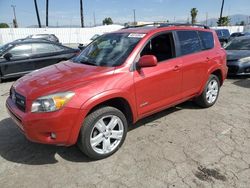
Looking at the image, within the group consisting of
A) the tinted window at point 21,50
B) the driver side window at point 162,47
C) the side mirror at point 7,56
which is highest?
the driver side window at point 162,47

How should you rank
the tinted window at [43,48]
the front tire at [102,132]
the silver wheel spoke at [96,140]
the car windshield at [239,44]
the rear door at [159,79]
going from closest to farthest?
the front tire at [102,132] → the silver wheel spoke at [96,140] → the rear door at [159,79] → the tinted window at [43,48] → the car windshield at [239,44]

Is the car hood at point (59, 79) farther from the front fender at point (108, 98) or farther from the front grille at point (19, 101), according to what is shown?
the front fender at point (108, 98)

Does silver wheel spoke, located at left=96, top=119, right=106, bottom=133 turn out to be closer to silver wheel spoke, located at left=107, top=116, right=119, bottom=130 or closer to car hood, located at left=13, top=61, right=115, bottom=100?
silver wheel spoke, located at left=107, top=116, right=119, bottom=130

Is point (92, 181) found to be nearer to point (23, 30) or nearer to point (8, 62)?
point (8, 62)

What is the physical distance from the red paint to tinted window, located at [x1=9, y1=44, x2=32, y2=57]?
5101 mm

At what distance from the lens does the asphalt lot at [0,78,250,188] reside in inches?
111

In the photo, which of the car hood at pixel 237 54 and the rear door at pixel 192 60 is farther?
the car hood at pixel 237 54

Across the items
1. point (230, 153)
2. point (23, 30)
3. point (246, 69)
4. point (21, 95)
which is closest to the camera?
point (21, 95)

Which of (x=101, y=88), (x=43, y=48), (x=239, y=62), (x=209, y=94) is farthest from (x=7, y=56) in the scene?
(x=239, y=62)

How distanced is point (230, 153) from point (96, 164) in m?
1.92

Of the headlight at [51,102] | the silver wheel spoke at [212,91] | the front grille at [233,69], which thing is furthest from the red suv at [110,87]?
the front grille at [233,69]

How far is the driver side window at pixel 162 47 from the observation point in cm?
382

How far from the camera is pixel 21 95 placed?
121 inches

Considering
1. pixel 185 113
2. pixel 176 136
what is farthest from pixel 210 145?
pixel 185 113
